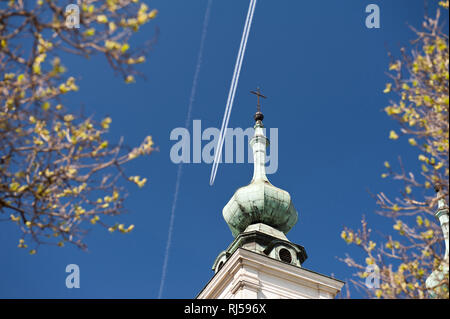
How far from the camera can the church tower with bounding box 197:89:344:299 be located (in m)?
26.5

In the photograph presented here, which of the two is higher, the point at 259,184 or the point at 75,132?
the point at 259,184

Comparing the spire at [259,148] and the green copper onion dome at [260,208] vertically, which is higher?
the spire at [259,148]

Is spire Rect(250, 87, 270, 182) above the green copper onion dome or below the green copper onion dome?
above

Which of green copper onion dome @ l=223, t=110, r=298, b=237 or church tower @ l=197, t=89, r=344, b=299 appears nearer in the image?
church tower @ l=197, t=89, r=344, b=299

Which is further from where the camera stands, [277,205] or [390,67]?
[277,205]

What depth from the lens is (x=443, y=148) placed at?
879 cm

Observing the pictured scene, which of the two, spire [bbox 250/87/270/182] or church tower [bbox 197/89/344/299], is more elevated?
spire [bbox 250/87/270/182]

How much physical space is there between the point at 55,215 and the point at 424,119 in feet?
16.2

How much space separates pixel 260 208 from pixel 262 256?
156 inches

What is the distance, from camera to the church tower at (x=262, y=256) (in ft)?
86.8
